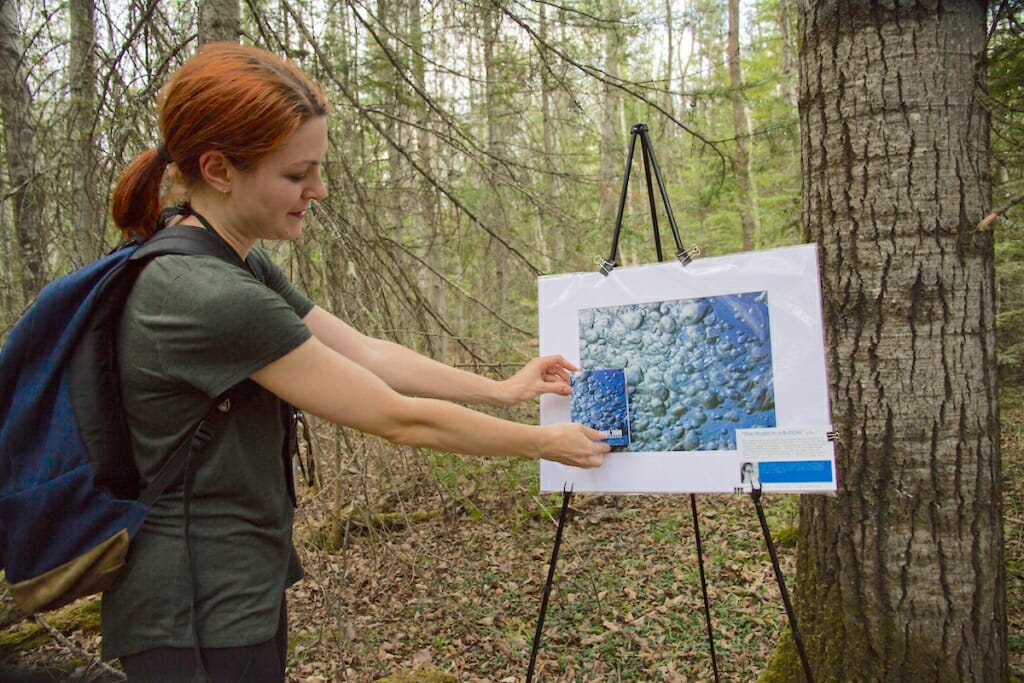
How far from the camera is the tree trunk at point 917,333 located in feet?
6.36

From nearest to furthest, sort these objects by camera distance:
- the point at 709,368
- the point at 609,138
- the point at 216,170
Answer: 1. the point at 216,170
2. the point at 709,368
3. the point at 609,138

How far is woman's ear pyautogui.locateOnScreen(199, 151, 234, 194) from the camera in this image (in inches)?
51.6

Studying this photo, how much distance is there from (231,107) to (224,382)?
0.48 meters

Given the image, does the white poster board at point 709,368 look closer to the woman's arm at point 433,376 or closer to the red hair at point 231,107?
the woman's arm at point 433,376

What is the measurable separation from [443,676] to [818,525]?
→ 1.64 metres

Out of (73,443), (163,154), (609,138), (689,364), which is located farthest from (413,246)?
(609,138)

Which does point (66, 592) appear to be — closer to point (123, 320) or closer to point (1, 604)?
point (123, 320)

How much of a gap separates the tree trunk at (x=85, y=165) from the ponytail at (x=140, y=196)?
78.1 inches

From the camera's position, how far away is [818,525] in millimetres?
2195

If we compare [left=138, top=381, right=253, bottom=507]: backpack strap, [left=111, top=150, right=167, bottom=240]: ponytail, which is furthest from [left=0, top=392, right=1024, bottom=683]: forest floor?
[left=111, top=150, right=167, bottom=240]: ponytail

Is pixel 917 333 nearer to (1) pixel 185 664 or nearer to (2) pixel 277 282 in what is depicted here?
(2) pixel 277 282

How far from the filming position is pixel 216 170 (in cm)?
134

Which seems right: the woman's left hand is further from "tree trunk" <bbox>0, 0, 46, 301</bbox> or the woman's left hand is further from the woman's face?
"tree trunk" <bbox>0, 0, 46, 301</bbox>

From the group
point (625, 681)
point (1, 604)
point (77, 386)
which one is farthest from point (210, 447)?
point (1, 604)
